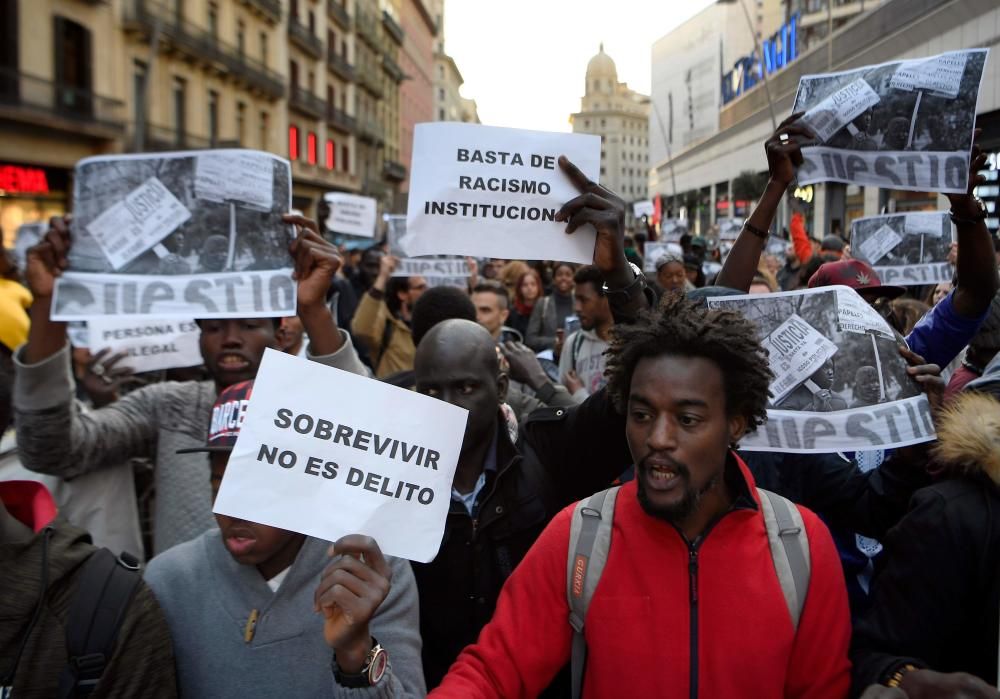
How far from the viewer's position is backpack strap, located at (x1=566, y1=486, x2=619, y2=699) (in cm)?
214

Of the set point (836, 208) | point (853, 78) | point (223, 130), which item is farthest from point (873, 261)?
point (223, 130)

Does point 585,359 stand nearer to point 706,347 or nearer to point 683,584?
point 706,347

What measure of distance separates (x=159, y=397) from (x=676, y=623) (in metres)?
2.15

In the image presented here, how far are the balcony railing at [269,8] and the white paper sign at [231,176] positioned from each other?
3464cm

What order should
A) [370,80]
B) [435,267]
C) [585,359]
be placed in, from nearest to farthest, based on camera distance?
1. [585,359]
2. [435,267]
3. [370,80]

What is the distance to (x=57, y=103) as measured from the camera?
21.9m

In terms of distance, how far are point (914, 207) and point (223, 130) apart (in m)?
24.3

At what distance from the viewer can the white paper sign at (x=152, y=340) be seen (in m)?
4.51

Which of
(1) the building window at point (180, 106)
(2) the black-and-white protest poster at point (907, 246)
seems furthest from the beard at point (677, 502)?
(1) the building window at point (180, 106)

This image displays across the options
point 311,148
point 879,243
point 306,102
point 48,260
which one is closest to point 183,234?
point 48,260

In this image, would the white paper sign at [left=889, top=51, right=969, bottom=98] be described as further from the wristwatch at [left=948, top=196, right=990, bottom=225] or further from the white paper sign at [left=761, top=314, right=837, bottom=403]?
the white paper sign at [left=761, top=314, right=837, bottom=403]

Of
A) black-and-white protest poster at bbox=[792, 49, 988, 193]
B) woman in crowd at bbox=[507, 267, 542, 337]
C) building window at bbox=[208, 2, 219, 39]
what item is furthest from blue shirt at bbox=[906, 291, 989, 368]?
building window at bbox=[208, 2, 219, 39]

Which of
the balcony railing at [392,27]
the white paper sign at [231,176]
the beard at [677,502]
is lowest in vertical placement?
the beard at [677,502]

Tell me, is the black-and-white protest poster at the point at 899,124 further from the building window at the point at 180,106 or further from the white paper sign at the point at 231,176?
the building window at the point at 180,106
